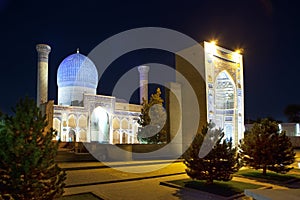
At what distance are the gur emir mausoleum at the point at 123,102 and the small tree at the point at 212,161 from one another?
8.85 metres

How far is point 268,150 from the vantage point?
1059 centimetres

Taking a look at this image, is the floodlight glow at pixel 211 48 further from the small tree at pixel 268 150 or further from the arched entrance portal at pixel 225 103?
the small tree at pixel 268 150

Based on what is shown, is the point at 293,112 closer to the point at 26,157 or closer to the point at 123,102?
the point at 123,102

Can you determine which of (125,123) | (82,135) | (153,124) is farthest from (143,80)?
(153,124)

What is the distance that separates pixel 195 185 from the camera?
28.0 ft

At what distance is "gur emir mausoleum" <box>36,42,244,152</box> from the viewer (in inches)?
711

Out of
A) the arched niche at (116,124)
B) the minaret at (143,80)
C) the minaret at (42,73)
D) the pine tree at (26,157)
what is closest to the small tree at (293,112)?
the minaret at (143,80)

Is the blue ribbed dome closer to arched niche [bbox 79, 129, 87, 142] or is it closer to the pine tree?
arched niche [bbox 79, 129, 87, 142]

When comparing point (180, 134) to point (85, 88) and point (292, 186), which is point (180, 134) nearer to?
point (292, 186)

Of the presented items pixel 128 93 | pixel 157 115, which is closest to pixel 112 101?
pixel 128 93

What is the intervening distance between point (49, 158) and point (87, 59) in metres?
35.0

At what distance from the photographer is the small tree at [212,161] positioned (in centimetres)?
825

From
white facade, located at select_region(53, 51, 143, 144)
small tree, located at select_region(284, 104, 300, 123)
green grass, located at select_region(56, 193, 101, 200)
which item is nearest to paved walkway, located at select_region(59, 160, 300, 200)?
green grass, located at select_region(56, 193, 101, 200)

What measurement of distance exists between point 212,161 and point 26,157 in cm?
532
